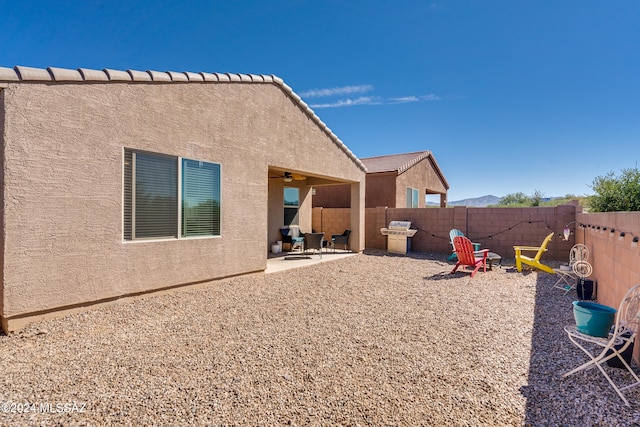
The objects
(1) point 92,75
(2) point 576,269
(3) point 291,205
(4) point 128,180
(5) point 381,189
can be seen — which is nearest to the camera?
(1) point 92,75

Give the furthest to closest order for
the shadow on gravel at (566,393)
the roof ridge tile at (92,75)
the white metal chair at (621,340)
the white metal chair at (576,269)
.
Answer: the white metal chair at (576,269) < the roof ridge tile at (92,75) < the white metal chair at (621,340) < the shadow on gravel at (566,393)

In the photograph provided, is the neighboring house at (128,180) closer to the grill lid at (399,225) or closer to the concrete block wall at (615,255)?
the grill lid at (399,225)

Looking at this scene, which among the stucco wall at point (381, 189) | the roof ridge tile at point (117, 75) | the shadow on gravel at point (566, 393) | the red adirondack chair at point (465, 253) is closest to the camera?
the shadow on gravel at point (566, 393)

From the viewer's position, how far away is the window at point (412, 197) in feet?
59.4

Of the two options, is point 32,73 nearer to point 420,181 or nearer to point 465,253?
point 465,253

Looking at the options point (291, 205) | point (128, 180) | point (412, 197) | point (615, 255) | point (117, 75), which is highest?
point (117, 75)

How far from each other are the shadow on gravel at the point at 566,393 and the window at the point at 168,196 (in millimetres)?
5838

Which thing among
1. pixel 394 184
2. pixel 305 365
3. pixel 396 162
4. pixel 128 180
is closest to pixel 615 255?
pixel 305 365

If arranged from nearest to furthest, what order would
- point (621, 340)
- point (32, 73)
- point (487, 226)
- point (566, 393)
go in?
point (566, 393)
point (621, 340)
point (32, 73)
point (487, 226)

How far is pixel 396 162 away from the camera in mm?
18406

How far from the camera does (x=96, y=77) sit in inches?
177

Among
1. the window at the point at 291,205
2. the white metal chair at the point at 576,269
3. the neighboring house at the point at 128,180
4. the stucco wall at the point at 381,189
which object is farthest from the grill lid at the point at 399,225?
the neighboring house at the point at 128,180

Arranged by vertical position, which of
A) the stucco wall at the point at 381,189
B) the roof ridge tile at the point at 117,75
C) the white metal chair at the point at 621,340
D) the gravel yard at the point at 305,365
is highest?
the roof ridge tile at the point at 117,75

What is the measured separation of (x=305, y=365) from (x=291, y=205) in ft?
31.7
